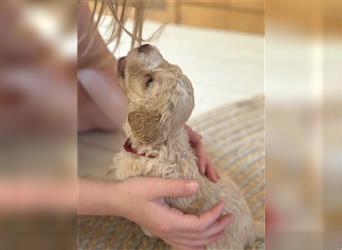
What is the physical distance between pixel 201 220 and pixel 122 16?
0.90 feet

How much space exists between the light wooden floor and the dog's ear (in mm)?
76

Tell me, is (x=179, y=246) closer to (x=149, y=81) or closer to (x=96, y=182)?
(x=96, y=182)

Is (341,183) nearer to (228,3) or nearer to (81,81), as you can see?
(81,81)

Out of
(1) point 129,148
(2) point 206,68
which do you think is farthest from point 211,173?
(2) point 206,68

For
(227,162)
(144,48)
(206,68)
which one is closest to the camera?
(144,48)

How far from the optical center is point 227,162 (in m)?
1.10

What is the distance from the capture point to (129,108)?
0.70 m

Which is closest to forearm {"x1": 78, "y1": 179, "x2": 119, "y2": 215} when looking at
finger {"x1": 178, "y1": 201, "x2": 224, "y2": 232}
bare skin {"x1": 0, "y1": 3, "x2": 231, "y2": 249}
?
bare skin {"x1": 0, "y1": 3, "x2": 231, "y2": 249}

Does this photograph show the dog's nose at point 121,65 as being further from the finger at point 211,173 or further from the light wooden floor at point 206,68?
the finger at point 211,173

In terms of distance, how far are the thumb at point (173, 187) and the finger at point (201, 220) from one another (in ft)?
0.12

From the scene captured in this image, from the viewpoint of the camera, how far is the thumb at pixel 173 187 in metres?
0.72

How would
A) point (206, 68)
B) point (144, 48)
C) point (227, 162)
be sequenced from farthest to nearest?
point (206, 68), point (227, 162), point (144, 48)

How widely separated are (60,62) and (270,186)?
0.67 ft

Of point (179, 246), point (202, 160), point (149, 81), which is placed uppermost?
point (149, 81)
